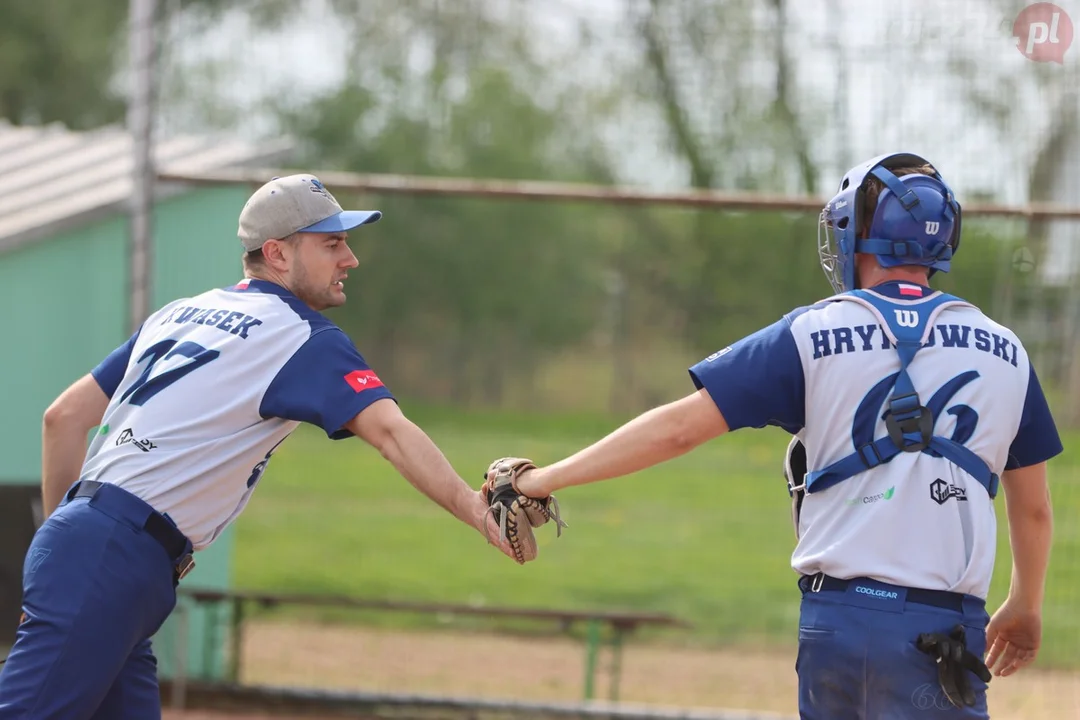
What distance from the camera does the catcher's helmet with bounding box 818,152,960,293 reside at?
3.39m

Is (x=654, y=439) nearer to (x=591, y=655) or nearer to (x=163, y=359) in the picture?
(x=163, y=359)

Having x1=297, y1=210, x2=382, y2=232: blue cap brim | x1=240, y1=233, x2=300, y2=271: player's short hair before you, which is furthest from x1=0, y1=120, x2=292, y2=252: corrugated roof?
x1=297, y1=210, x2=382, y2=232: blue cap brim

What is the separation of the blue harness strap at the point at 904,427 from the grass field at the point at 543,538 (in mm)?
5952

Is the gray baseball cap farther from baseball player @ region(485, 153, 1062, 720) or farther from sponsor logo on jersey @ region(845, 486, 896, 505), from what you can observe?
sponsor logo on jersey @ region(845, 486, 896, 505)

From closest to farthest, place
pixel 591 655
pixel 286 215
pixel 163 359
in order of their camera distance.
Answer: pixel 163 359, pixel 286 215, pixel 591 655

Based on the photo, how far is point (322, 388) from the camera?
12.4 ft

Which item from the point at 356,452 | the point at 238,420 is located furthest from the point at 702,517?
the point at 238,420

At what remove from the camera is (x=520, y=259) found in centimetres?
1512

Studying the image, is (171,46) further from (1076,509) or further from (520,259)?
(520,259)

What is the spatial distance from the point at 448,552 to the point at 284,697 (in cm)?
653

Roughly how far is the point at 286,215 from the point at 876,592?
2.09m

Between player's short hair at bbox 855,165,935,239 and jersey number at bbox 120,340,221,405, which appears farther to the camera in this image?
jersey number at bbox 120,340,221,405

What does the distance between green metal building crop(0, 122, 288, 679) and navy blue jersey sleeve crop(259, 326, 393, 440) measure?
3322 millimetres

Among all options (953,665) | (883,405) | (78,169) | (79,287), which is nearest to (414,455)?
A: (883,405)
